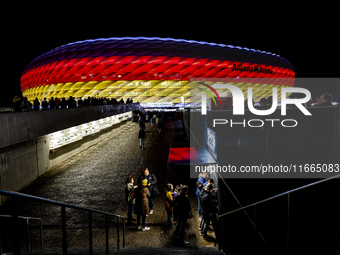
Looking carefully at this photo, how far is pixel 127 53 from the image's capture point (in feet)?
143

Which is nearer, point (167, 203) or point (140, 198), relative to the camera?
point (140, 198)

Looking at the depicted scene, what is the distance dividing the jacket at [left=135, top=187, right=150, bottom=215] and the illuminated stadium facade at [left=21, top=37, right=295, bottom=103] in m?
40.2

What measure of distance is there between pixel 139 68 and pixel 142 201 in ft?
133

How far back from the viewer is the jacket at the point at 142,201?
5866 mm

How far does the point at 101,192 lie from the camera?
829cm

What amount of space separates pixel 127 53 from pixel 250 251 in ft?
140

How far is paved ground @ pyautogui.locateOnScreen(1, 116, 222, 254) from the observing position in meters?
5.52

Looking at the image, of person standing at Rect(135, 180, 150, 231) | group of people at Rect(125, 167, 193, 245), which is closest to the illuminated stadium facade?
group of people at Rect(125, 167, 193, 245)

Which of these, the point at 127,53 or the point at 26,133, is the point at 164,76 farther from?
the point at 26,133

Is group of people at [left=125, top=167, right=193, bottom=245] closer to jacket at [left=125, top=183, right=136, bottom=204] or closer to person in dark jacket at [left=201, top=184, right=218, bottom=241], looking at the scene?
jacket at [left=125, top=183, right=136, bottom=204]

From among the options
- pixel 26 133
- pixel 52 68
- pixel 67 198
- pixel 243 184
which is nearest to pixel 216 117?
pixel 243 184

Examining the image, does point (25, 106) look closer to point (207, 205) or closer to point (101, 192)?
point (101, 192)

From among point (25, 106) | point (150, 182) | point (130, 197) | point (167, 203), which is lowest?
point (167, 203)

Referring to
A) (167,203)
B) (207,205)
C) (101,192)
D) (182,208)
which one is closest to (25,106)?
(101,192)
